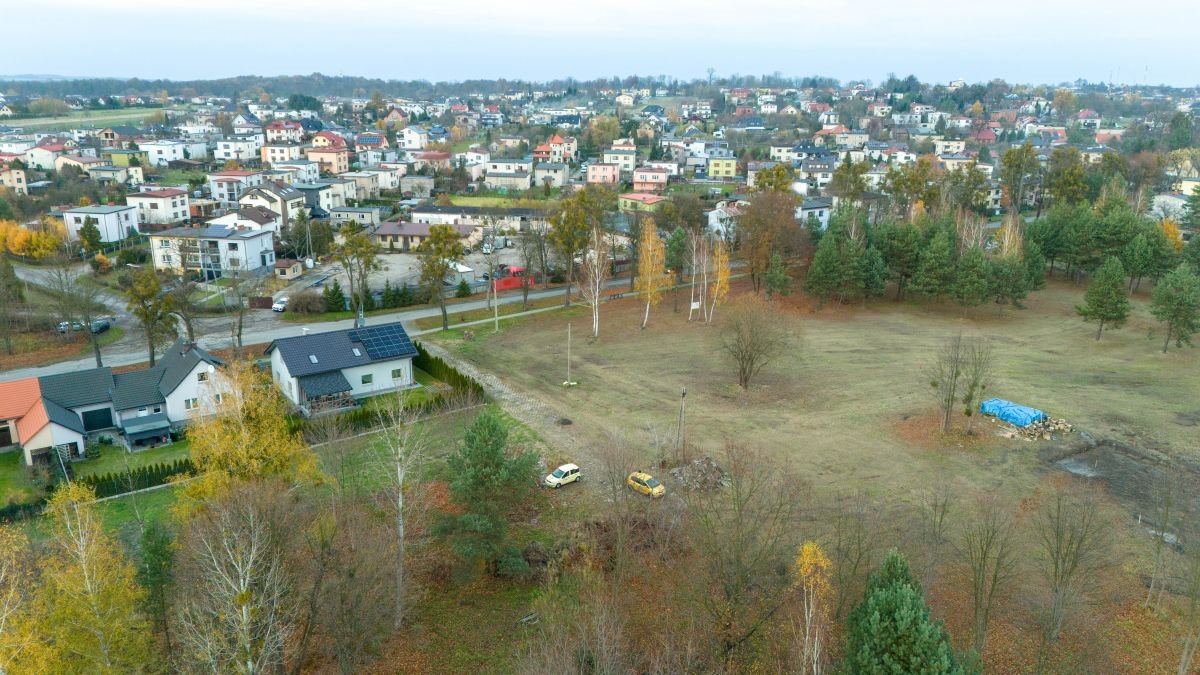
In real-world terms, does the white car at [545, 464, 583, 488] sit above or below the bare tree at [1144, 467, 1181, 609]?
below

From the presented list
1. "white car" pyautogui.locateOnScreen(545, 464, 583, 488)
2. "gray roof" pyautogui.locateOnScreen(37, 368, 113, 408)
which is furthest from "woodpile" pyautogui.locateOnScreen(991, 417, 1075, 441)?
"gray roof" pyautogui.locateOnScreen(37, 368, 113, 408)

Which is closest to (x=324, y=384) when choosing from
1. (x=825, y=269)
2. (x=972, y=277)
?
(x=825, y=269)

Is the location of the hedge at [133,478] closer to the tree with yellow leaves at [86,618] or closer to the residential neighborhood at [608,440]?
the residential neighborhood at [608,440]

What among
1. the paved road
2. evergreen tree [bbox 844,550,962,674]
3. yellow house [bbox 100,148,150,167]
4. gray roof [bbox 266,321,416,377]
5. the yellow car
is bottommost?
the paved road

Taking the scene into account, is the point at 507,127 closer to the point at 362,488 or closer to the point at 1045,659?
the point at 362,488

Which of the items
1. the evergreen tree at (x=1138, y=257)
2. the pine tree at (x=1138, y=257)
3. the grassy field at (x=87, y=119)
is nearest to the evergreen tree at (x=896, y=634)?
the evergreen tree at (x=1138, y=257)

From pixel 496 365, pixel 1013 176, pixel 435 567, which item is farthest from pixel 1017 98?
pixel 435 567

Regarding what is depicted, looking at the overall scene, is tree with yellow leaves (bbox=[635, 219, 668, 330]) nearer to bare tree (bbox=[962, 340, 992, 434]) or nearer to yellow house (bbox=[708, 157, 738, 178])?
bare tree (bbox=[962, 340, 992, 434])
